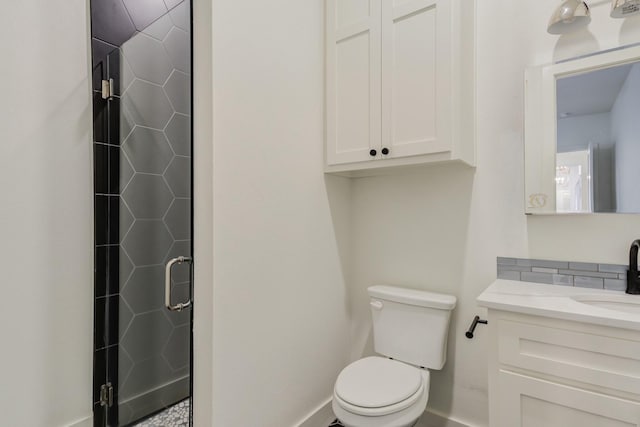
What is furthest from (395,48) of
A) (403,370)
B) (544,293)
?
(403,370)

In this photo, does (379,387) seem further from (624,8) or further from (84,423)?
(624,8)

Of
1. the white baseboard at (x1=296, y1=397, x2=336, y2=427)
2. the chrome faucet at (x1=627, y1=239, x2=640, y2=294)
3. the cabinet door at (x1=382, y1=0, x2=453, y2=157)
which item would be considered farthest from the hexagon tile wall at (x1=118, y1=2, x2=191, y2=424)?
the chrome faucet at (x1=627, y1=239, x2=640, y2=294)

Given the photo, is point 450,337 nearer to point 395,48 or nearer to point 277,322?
point 277,322

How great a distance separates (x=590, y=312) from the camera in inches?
37.8

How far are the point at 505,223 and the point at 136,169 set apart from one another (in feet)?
5.84

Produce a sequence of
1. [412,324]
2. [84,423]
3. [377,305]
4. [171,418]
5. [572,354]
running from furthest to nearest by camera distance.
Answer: [377,305]
[412,324]
[84,423]
[171,418]
[572,354]

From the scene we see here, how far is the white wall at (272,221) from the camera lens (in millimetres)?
1223

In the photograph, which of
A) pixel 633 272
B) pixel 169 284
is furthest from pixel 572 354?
pixel 169 284

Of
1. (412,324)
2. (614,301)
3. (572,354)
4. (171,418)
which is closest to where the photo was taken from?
(572,354)

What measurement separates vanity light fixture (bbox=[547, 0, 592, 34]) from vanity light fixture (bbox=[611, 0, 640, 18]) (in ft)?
0.25

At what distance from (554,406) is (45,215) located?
6.93ft

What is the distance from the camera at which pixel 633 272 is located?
1.20 meters

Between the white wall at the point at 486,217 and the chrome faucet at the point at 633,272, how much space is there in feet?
0.24

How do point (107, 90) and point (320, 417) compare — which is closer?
point (107, 90)
